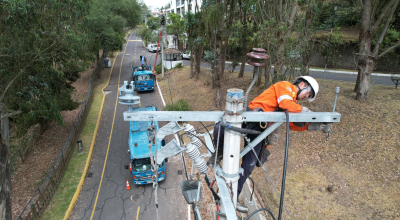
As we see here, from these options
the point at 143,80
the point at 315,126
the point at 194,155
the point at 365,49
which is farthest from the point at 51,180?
the point at 365,49

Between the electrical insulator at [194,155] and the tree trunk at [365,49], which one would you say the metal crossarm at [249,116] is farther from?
the tree trunk at [365,49]

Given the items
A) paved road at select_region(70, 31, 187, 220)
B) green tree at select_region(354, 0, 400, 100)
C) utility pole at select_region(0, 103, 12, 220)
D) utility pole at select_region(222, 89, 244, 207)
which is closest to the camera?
utility pole at select_region(222, 89, 244, 207)

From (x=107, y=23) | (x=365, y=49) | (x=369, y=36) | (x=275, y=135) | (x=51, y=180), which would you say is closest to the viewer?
(x=275, y=135)

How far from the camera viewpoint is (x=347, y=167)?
10602 mm

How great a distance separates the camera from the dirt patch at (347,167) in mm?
8812

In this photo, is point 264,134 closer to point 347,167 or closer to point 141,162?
point 347,167

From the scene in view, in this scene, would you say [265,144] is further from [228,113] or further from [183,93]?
[183,93]

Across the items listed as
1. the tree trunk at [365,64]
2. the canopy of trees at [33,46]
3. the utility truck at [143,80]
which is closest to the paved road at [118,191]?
the canopy of trees at [33,46]

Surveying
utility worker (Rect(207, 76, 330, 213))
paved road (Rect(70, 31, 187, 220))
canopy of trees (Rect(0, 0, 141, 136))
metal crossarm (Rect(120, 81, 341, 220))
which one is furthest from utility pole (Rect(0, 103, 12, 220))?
utility worker (Rect(207, 76, 330, 213))

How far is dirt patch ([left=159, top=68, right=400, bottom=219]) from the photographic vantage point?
28.9 ft

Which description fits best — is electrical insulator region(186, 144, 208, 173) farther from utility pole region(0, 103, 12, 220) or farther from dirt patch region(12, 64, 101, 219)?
dirt patch region(12, 64, 101, 219)

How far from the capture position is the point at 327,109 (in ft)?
45.6

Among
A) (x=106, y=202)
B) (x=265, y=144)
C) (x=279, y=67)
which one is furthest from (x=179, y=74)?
(x=265, y=144)

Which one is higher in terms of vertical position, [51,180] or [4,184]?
[4,184]
